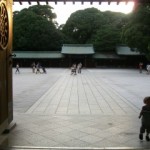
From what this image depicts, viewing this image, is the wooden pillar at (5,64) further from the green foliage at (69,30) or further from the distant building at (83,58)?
the green foliage at (69,30)

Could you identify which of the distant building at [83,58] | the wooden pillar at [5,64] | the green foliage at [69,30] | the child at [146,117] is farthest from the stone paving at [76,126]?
the green foliage at [69,30]

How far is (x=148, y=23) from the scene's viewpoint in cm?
4309

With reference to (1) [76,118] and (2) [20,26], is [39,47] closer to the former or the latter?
(2) [20,26]

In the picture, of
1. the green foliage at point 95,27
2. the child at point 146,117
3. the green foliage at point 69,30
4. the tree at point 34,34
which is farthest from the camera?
the tree at point 34,34

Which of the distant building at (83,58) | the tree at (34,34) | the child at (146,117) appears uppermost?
the tree at (34,34)

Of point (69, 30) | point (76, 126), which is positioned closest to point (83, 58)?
point (69, 30)

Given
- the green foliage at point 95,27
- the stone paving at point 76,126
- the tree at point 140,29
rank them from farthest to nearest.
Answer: the green foliage at point 95,27, the tree at point 140,29, the stone paving at point 76,126

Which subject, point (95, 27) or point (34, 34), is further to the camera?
point (95, 27)

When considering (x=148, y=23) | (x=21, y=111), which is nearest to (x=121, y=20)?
(x=148, y=23)

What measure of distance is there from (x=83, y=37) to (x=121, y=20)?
1015 centimetres

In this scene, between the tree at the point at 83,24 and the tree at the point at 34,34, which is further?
the tree at the point at 83,24

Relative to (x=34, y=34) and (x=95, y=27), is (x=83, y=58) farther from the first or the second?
(x=34, y=34)

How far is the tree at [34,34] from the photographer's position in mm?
67062

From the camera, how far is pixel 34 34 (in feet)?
220
